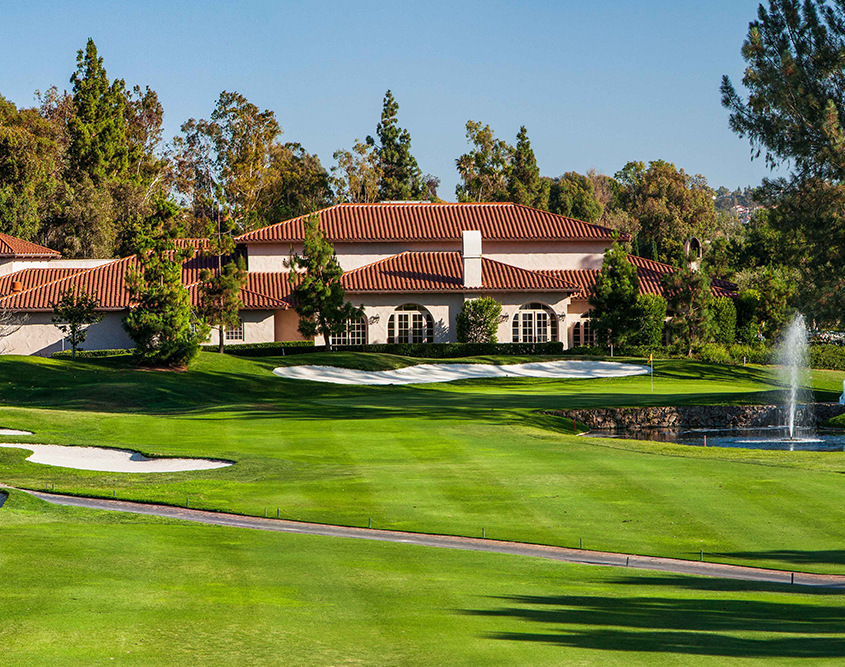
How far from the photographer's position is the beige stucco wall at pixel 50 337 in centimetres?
5284

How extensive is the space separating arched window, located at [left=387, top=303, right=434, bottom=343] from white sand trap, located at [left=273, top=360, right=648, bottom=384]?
9055 mm

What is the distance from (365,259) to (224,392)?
80.6ft

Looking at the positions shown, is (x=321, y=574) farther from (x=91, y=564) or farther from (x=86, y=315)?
(x=86, y=315)

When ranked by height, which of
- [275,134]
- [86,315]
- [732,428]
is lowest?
[732,428]

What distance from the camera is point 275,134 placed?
89688 mm

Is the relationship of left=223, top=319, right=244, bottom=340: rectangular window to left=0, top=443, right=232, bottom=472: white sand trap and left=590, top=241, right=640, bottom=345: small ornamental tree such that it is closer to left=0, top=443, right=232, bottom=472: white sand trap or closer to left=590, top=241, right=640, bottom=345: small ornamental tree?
left=590, top=241, right=640, bottom=345: small ornamental tree

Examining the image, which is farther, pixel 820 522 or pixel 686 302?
pixel 686 302

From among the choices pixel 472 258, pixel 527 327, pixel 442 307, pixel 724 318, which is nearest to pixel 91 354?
pixel 442 307

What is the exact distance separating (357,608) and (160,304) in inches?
1353

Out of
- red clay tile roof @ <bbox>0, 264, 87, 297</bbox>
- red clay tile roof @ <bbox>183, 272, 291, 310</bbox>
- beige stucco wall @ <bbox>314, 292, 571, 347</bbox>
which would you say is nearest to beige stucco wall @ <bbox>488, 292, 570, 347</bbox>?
beige stucco wall @ <bbox>314, 292, 571, 347</bbox>

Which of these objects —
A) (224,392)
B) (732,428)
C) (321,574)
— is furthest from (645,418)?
(321,574)

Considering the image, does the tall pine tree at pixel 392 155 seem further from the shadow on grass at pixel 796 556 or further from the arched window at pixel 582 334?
the shadow on grass at pixel 796 556

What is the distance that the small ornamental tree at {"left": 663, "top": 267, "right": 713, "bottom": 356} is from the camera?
53812mm

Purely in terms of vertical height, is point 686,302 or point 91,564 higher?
point 686,302
